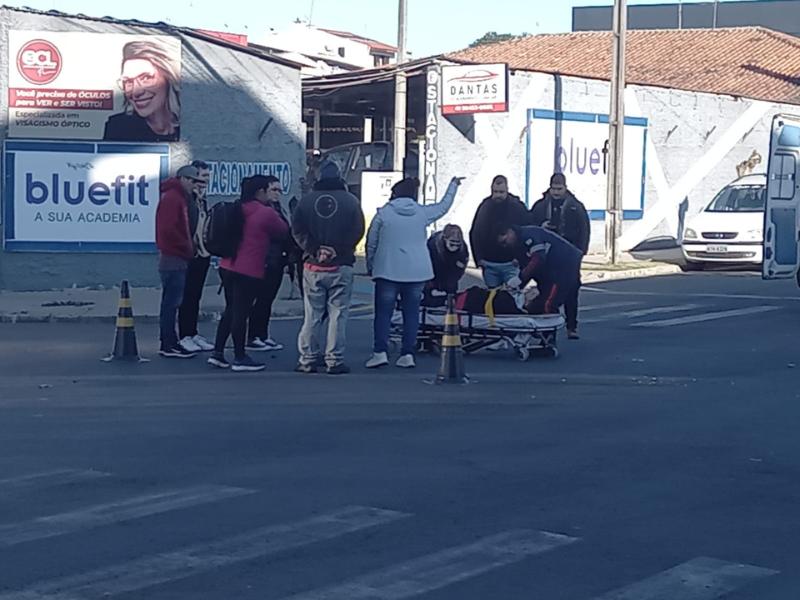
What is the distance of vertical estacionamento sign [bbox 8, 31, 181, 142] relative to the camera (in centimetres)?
2141

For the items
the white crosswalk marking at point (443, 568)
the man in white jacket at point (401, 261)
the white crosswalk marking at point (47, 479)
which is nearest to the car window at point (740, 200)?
the man in white jacket at point (401, 261)

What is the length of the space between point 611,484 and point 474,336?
19.5ft

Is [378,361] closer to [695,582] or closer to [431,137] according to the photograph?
[695,582]

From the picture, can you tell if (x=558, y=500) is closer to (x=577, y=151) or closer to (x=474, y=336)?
(x=474, y=336)

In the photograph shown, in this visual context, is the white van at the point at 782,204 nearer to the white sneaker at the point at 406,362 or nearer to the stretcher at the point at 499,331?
the stretcher at the point at 499,331

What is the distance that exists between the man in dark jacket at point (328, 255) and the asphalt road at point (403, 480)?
367 millimetres

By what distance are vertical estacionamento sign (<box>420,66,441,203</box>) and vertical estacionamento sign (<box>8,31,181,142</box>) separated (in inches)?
271

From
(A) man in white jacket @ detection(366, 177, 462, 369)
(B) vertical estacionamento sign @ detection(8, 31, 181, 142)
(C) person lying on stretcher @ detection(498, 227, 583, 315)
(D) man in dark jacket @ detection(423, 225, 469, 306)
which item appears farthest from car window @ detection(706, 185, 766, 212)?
(A) man in white jacket @ detection(366, 177, 462, 369)

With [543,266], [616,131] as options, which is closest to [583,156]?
[616,131]

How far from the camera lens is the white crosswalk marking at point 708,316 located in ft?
59.5

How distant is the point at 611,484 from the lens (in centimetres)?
863

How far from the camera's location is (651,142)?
34.2 m

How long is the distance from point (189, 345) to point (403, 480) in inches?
254

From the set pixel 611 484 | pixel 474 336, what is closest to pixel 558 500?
pixel 611 484
